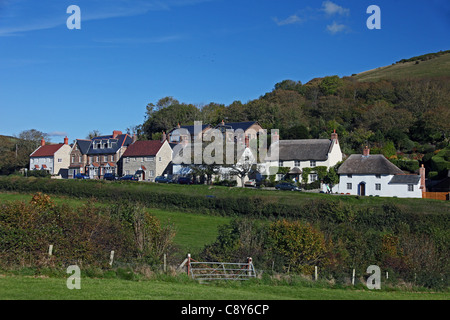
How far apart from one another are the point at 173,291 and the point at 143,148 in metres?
58.8

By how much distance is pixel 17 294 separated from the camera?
12578mm

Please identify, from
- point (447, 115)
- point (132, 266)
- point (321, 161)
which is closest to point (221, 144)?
point (321, 161)

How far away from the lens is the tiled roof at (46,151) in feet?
265

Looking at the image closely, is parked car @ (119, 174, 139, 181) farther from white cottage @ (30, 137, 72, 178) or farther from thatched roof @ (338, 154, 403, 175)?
thatched roof @ (338, 154, 403, 175)

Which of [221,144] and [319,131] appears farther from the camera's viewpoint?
[319,131]

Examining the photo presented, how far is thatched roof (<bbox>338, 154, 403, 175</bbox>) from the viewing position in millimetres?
54031

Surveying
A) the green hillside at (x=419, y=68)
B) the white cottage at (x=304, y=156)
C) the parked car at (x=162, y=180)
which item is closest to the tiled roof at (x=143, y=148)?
the parked car at (x=162, y=180)

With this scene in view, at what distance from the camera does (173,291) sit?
1468 cm

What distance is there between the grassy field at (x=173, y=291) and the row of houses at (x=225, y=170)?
3691cm

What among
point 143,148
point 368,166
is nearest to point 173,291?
point 368,166

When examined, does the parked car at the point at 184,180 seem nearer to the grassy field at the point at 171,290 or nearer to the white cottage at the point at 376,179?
the white cottage at the point at 376,179

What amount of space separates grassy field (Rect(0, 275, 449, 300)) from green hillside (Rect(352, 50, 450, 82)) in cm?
10159
